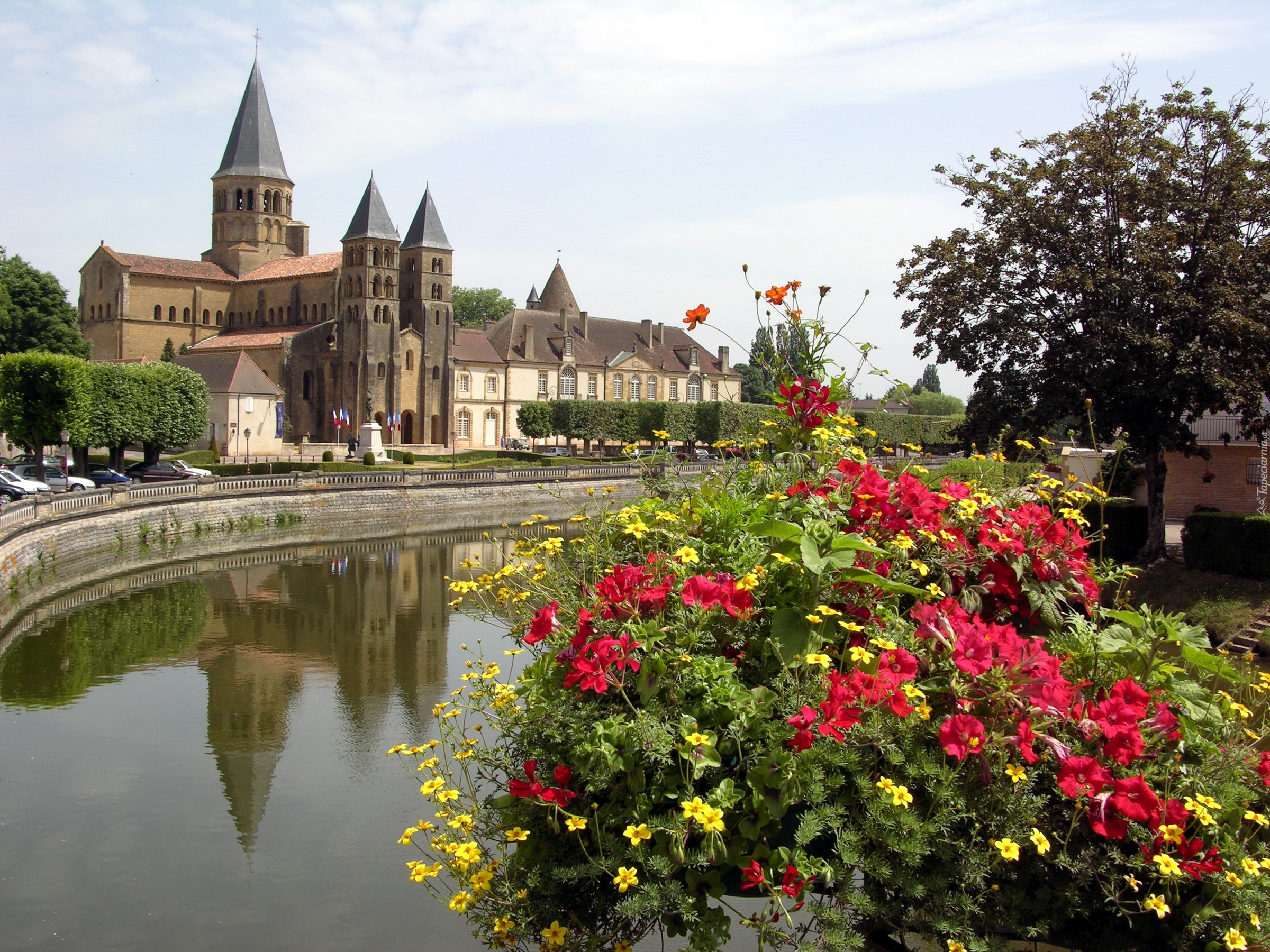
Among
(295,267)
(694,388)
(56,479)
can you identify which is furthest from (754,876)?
(694,388)

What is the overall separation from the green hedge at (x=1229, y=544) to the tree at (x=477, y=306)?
8999 cm

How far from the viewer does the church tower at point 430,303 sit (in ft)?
228

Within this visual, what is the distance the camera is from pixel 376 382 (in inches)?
2630

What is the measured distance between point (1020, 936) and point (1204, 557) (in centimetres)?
1836

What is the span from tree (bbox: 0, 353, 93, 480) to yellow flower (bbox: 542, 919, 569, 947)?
3834 centimetres

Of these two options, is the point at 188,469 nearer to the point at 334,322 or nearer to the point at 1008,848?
the point at 334,322

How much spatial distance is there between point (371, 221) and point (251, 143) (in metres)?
16.7

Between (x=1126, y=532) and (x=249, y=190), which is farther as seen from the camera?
(x=249, y=190)

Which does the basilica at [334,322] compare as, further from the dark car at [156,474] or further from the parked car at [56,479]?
the parked car at [56,479]

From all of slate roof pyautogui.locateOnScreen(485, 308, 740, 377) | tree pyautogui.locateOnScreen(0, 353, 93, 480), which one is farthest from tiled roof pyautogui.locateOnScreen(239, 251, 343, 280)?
tree pyautogui.locateOnScreen(0, 353, 93, 480)

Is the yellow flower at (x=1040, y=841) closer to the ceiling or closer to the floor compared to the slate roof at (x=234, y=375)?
closer to the floor

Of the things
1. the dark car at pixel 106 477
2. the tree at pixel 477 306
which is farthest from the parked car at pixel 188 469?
the tree at pixel 477 306

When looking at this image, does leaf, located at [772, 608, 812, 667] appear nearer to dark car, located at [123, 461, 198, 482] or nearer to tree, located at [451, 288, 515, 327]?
dark car, located at [123, 461, 198, 482]

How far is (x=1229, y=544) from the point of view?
1892 centimetres
